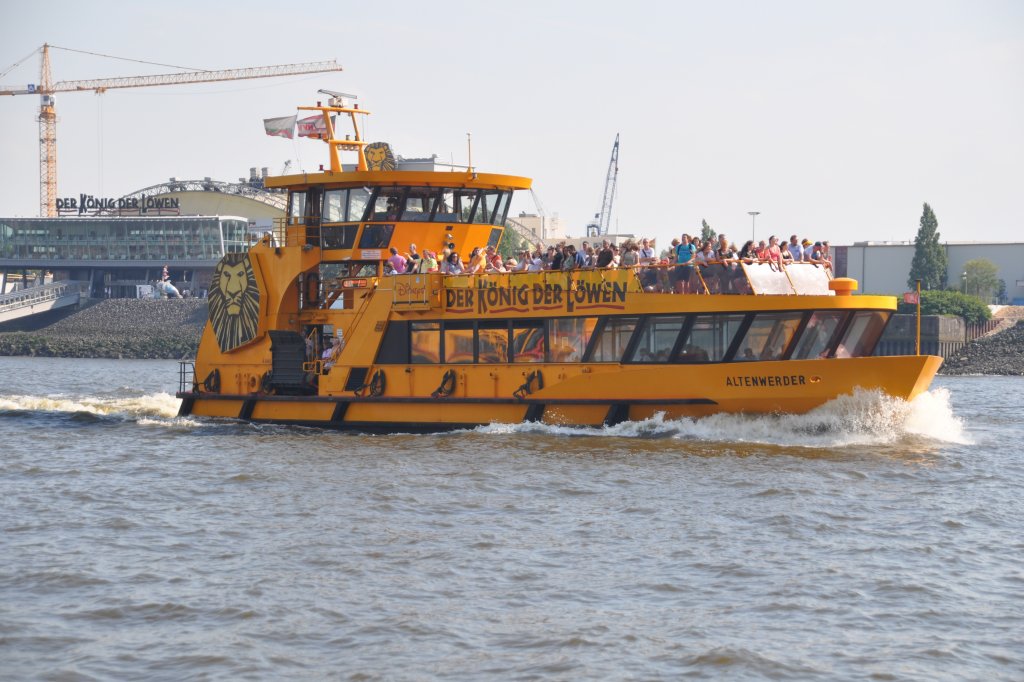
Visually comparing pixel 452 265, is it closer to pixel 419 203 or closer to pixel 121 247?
pixel 419 203

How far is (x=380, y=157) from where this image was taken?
31094 mm

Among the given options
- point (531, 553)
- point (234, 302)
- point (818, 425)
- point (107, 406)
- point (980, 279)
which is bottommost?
point (531, 553)

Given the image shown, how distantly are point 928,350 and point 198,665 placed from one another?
61764mm

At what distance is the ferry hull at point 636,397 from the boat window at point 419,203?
402 cm

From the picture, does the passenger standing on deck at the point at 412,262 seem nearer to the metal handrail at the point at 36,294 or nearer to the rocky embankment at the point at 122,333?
the rocky embankment at the point at 122,333

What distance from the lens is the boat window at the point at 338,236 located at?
2973 centimetres

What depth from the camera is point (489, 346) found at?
2678 cm

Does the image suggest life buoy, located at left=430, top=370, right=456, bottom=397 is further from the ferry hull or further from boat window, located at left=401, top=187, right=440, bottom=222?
boat window, located at left=401, top=187, right=440, bottom=222

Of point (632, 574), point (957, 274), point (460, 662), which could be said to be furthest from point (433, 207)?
point (957, 274)

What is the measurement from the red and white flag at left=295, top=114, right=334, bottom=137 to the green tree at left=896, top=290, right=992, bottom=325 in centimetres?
4936

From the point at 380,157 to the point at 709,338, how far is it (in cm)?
1029

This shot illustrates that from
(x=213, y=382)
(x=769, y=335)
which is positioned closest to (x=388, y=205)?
(x=213, y=382)

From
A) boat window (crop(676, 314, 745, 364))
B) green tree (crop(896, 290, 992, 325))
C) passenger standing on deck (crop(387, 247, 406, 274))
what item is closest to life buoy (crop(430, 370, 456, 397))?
passenger standing on deck (crop(387, 247, 406, 274))

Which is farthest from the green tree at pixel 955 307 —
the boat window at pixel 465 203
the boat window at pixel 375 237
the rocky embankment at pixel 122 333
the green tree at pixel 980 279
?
the boat window at pixel 375 237
